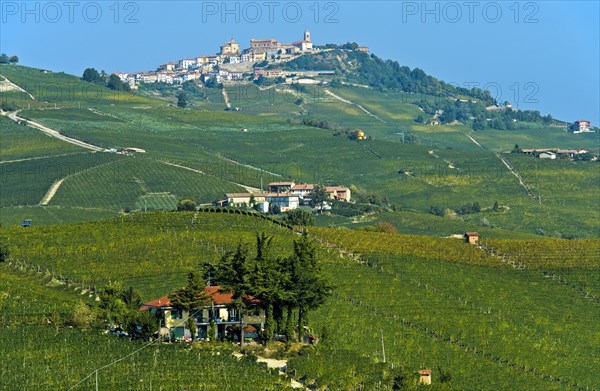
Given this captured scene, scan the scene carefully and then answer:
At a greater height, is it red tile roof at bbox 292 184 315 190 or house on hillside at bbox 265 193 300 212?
red tile roof at bbox 292 184 315 190

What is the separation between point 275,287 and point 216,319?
376 cm

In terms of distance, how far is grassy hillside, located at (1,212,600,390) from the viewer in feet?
244

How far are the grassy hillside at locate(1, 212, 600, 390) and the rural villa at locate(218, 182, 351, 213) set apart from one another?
4908cm

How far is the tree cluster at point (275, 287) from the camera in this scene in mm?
72750

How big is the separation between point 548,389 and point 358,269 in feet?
80.8

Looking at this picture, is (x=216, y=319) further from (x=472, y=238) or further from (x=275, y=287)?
(x=472, y=238)

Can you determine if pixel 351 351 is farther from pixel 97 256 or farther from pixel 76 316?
pixel 97 256

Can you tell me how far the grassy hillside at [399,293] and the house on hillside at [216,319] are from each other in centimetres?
368

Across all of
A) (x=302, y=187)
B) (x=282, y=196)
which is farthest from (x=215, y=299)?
(x=302, y=187)

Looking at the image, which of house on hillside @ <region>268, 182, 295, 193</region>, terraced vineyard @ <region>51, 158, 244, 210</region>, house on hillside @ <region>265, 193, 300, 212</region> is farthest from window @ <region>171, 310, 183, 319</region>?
house on hillside @ <region>268, 182, 295, 193</region>

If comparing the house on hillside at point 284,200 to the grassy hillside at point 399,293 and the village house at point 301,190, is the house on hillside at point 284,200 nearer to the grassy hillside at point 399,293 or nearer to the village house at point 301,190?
the village house at point 301,190

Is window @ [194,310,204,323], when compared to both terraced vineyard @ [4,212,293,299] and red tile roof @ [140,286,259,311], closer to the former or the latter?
red tile roof @ [140,286,259,311]

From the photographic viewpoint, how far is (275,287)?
7288cm

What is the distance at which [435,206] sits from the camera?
181000mm
